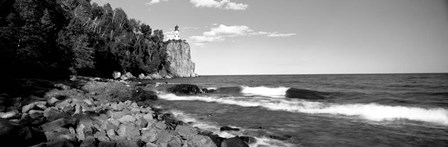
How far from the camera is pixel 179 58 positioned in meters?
116

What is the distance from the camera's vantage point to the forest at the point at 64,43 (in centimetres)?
2100

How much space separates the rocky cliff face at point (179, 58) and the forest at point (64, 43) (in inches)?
810

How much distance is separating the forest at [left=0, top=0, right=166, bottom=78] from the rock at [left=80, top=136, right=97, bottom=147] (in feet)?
45.2

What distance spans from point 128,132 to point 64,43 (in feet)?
115

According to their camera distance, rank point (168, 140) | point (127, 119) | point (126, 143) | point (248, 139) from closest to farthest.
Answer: point (126, 143), point (168, 140), point (127, 119), point (248, 139)

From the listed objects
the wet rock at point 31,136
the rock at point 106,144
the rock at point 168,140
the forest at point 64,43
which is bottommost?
the rock at point 168,140

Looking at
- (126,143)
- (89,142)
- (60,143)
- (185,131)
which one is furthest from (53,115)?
(185,131)

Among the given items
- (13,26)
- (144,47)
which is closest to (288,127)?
(13,26)

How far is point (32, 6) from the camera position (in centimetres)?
2592

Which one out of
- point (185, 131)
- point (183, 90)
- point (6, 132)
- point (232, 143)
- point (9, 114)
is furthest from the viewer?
point (183, 90)

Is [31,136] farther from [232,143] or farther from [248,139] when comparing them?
[248,139]

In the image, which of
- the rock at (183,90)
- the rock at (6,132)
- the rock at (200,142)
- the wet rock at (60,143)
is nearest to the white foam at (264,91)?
the rock at (183,90)

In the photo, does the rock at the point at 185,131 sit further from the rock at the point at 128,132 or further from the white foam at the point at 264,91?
the white foam at the point at 264,91

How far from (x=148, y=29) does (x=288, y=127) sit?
9845cm
